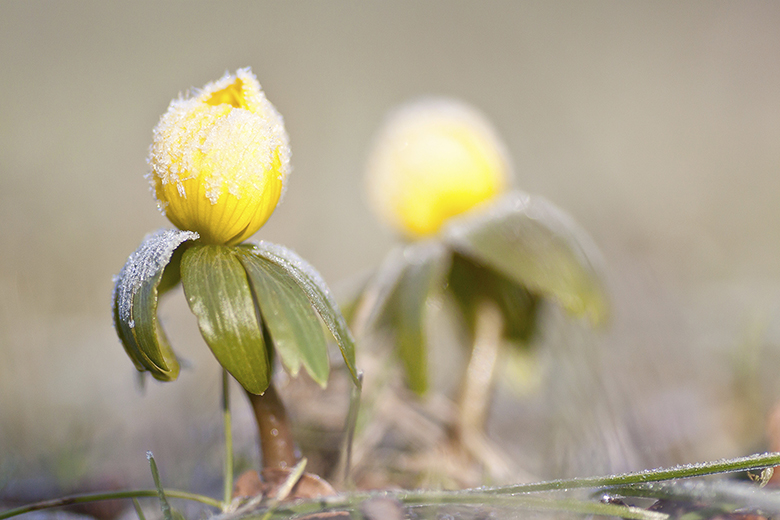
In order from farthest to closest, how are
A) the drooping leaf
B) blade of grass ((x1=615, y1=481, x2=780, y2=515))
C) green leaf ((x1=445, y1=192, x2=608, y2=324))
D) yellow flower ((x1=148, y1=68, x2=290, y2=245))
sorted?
the drooping leaf → green leaf ((x1=445, y1=192, x2=608, y2=324)) → yellow flower ((x1=148, y1=68, x2=290, y2=245)) → blade of grass ((x1=615, y1=481, x2=780, y2=515))

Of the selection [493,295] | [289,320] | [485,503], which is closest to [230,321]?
[289,320]

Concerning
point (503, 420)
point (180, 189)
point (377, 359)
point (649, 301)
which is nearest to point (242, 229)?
point (180, 189)

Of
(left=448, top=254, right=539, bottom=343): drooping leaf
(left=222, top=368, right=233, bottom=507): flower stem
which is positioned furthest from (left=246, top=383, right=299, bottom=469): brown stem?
(left=448, top=254, right=539, bottom=343): drooping leaf

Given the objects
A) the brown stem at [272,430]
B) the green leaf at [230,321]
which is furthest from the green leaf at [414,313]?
the green leaf at [230,321]

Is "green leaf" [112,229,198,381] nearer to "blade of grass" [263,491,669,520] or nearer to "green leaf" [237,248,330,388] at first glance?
"green leaf" [237,248,330,388]

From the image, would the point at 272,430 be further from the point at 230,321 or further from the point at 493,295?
the point at 493,295

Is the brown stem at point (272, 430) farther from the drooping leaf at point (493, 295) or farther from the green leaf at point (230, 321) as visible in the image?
the drooping leaf at point (493, 295)
